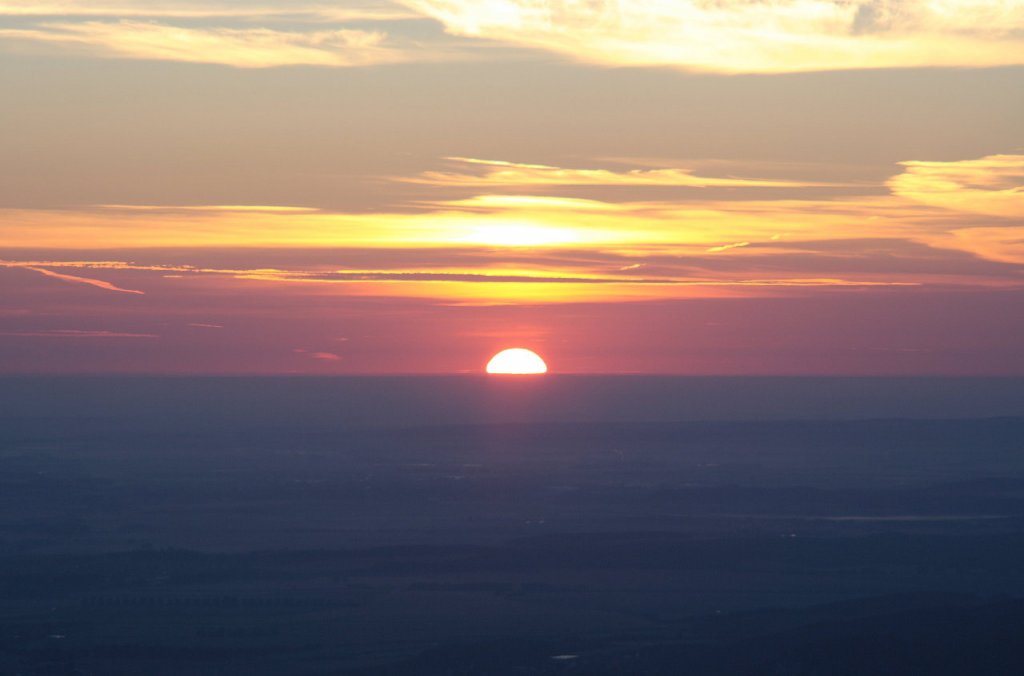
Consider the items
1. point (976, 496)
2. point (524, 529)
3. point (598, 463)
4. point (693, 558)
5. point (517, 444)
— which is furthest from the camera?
point (517, 444)

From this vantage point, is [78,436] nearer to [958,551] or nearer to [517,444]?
[517,444]

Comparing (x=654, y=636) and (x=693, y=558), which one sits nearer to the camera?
(x=654, y=636)

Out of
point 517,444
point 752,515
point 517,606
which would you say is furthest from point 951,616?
point 517,444

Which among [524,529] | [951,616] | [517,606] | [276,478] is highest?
[276,478]

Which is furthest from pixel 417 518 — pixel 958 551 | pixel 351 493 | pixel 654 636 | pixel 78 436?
pixel 78 436

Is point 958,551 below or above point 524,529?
below

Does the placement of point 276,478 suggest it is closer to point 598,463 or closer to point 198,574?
point 598,463

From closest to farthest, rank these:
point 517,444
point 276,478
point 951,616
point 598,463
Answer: point 951,616 → point 276,478 → point 598,463 → point 517,444
